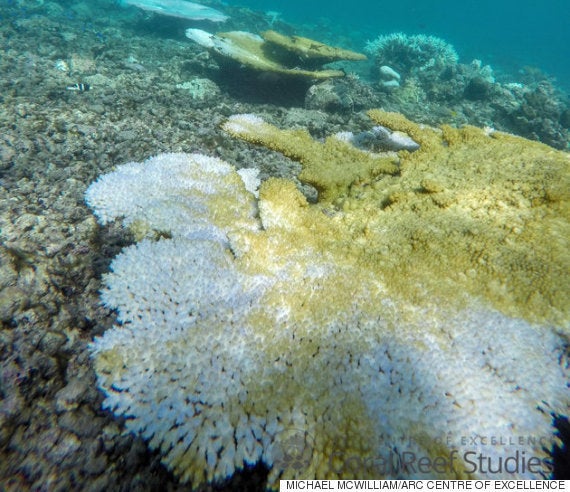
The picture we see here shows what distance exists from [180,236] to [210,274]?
23.8 inches

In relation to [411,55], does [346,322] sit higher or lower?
lower

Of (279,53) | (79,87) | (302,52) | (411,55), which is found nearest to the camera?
(79,87)

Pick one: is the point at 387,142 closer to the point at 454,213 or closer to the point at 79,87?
the point at 454,213

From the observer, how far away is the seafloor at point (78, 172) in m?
2.02

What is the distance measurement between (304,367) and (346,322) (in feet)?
1.39

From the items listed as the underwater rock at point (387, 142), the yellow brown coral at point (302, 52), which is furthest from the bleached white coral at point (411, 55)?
the underwater rock at point (387, 142)

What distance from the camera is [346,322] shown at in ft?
7.15

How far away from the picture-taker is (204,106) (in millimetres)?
6570

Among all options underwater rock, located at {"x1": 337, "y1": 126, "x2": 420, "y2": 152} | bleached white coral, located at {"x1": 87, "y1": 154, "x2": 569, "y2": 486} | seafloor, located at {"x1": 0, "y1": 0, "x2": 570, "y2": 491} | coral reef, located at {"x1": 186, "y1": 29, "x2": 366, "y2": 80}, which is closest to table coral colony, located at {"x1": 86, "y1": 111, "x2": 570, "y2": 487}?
bleached white coral, located at {"x1": 87, "y1": 154, "x2": 569, "y2": 486}

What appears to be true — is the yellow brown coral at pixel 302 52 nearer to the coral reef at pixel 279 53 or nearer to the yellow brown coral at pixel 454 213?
the coral reef at pixel 279 53

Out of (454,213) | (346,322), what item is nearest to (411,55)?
(454,213)

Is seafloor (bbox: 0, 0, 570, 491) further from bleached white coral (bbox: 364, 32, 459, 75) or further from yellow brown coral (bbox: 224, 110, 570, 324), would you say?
bleached white coral (bbox: 364, 32, 459, 75)

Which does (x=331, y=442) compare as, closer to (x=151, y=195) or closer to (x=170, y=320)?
(x=170, y=320)

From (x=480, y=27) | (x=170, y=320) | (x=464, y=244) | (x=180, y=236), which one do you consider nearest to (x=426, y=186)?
(x=464, y=244)
